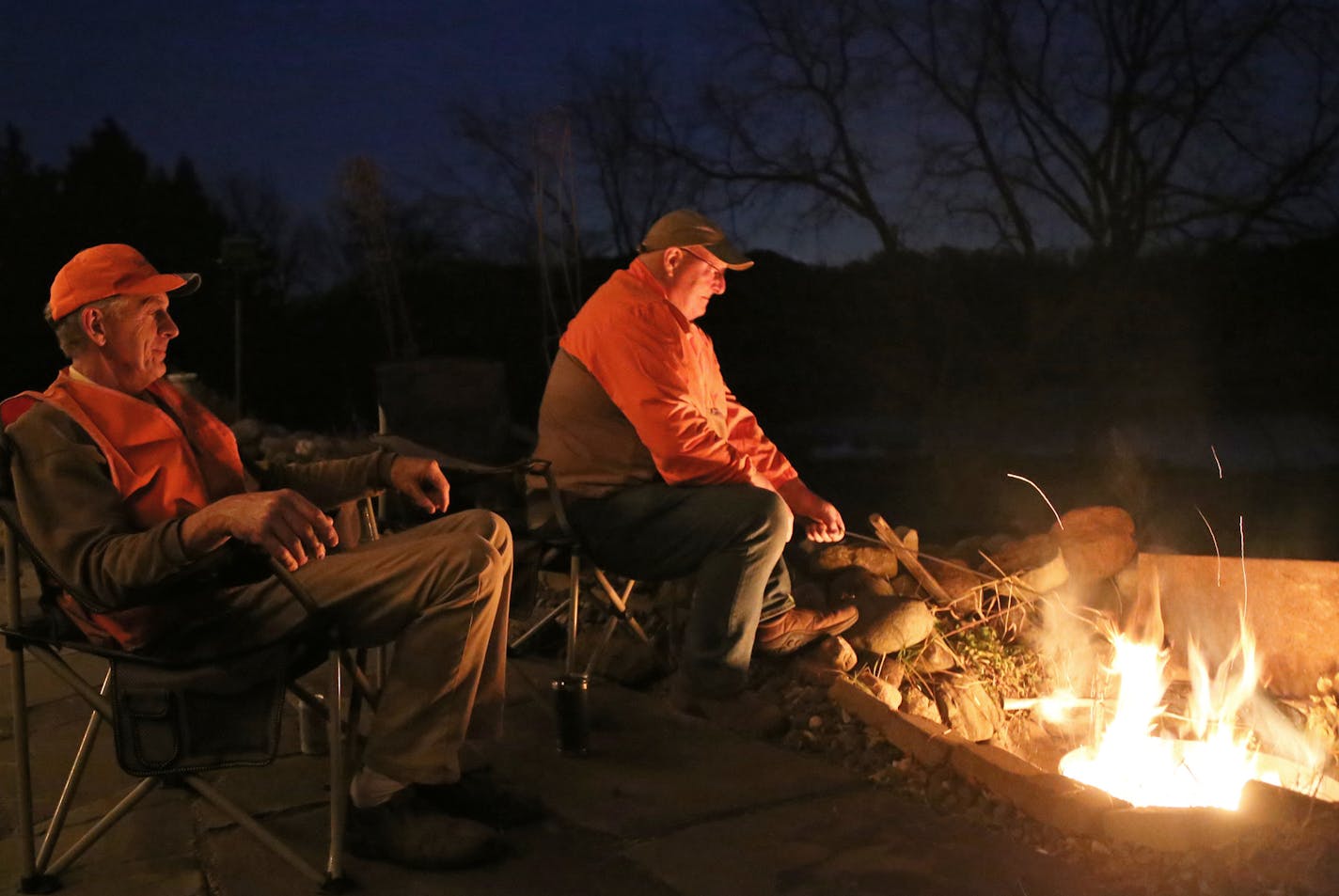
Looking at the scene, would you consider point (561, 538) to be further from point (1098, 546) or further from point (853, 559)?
point (1098, 546)

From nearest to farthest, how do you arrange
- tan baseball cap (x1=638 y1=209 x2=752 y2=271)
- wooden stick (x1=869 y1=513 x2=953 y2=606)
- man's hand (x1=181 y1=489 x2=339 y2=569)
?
man's hand (x1=181 y1=489 x2=339 y2=569), tan baseball cap (x1=638 y1=209 x2=752 y2=271), wooden stick (x1=869 y1=513 x2=953 y2=606)

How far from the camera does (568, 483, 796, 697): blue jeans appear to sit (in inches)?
137

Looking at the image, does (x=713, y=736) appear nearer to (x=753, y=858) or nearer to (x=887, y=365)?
(x=753, y=858)

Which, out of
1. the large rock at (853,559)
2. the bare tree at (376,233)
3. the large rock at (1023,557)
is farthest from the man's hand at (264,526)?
the bare tree at (376,233)

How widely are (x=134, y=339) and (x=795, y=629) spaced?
2074 mm

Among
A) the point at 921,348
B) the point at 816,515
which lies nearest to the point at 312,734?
the point at 816,515

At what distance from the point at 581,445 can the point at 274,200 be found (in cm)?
1772

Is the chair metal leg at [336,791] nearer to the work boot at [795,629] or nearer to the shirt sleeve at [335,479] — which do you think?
the shirt sleeve at [335,479]

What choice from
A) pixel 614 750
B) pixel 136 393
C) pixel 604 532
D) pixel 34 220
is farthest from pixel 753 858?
pixel 34 220

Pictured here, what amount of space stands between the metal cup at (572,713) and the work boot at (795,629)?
0.68m

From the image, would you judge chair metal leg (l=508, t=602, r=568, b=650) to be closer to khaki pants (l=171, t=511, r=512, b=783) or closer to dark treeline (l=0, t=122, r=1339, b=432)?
khaki pants (l=171, t=511, r=512, b=783)

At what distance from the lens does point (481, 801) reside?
111 inches

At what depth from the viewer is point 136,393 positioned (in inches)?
105

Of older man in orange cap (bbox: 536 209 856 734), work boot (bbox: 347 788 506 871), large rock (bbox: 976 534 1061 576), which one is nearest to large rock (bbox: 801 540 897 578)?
large rock (bbox: 976 534 1061 576)
